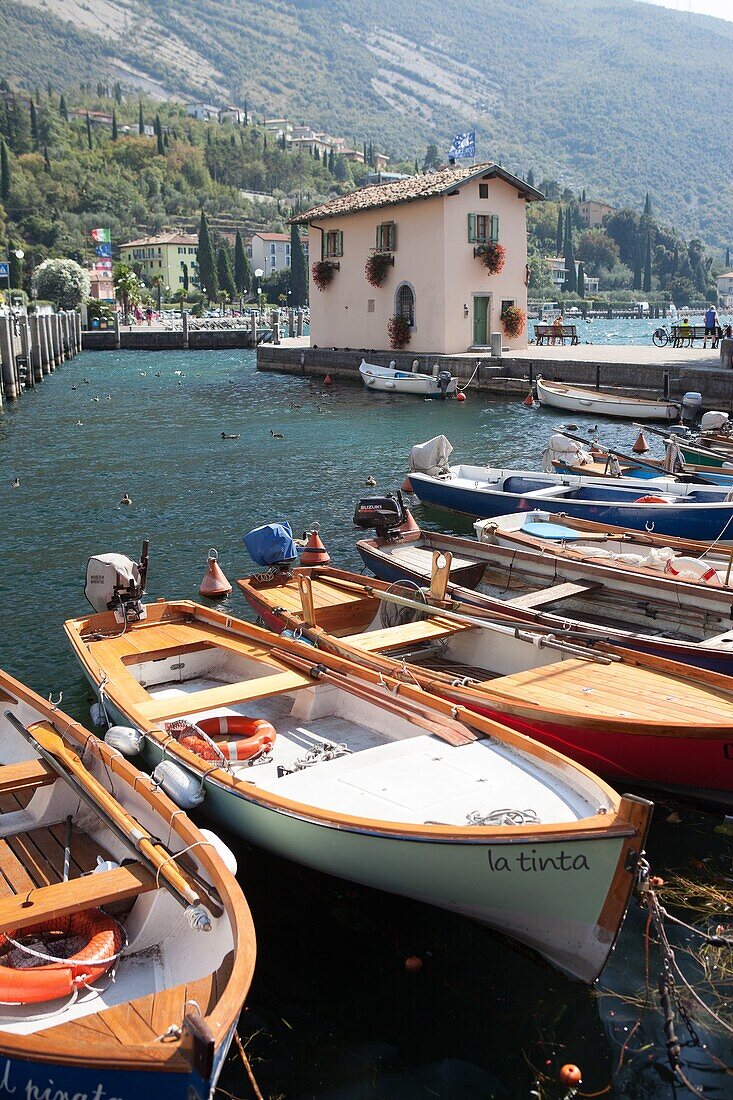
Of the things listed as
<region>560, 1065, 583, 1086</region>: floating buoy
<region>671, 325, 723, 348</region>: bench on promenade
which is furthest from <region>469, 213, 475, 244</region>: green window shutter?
<region>560, 1065, 583, 1086</region>: floating buoy

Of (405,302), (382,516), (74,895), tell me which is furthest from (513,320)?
(74,895)

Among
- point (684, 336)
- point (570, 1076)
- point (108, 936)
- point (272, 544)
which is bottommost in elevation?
point (570, 1076)

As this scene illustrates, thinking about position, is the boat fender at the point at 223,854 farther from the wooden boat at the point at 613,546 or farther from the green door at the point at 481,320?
the green door at the point at 481,320

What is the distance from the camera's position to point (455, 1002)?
5734 millimetres

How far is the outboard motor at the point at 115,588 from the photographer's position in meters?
9.84

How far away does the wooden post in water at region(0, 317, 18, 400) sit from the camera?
3212 centimetres

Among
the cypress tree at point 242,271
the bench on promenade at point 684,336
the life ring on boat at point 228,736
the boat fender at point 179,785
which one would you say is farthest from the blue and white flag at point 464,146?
the cypress tree at point 242,271

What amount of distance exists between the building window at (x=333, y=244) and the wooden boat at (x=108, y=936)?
139 feet

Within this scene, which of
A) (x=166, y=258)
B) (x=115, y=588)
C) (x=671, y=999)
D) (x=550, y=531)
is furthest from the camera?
(x=166, y=258)

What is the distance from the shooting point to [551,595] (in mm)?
10391

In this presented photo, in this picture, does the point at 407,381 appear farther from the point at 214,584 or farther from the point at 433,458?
the point at 214,584

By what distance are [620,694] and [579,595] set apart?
3018 mm

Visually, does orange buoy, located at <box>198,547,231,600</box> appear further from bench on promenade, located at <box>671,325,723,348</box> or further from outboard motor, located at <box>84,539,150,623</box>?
bench on promenade, located at <box>671,325,723,348</box>

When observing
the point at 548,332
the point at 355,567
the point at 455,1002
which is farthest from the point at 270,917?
the point at 548,332
